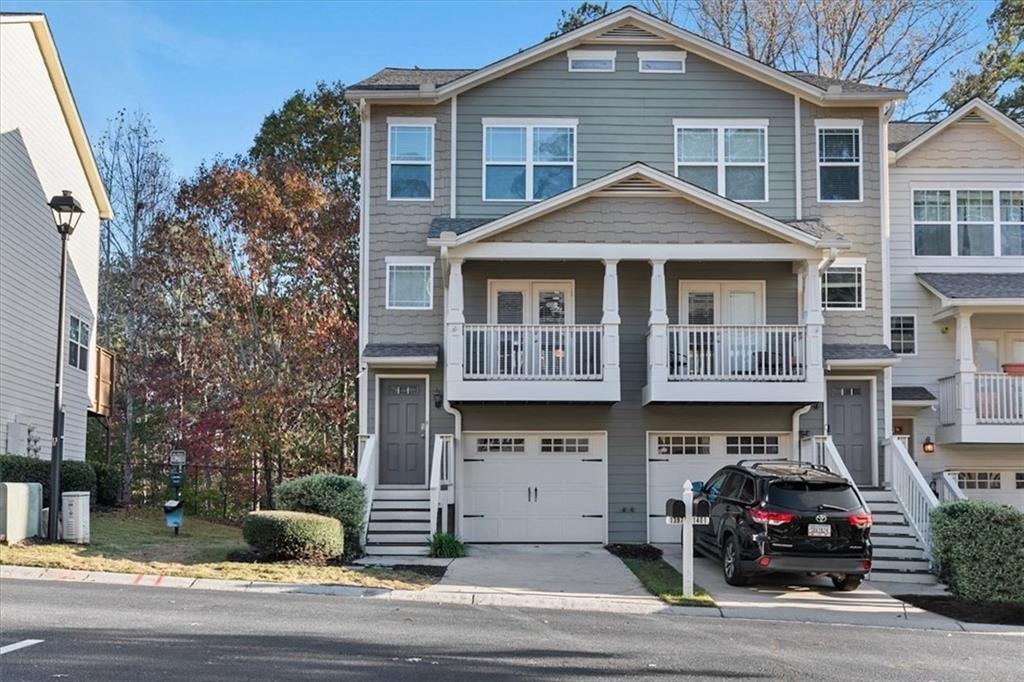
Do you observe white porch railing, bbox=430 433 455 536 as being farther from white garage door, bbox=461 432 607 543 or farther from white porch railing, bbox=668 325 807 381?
white porch railing, bbox=668 325 807 381

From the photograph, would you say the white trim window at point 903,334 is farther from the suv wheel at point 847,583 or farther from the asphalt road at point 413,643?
the asphalt road at point 413,643

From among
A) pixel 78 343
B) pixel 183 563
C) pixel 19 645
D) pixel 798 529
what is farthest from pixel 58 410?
pixel 798 529

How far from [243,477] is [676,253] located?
1666 cm

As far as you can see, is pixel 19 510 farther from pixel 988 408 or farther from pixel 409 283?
pixel 988 408

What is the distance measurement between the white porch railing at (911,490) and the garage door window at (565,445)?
554 cm

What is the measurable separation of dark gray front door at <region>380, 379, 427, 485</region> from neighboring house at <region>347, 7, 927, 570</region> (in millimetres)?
43

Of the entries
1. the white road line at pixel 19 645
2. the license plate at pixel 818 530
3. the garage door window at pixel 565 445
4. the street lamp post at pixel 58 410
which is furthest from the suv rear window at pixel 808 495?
the street lamp post at pixel 58 410

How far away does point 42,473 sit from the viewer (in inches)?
693

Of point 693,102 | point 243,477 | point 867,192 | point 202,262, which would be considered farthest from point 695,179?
point 243,477

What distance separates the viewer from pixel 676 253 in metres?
18.6

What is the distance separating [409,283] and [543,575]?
23.4 feet

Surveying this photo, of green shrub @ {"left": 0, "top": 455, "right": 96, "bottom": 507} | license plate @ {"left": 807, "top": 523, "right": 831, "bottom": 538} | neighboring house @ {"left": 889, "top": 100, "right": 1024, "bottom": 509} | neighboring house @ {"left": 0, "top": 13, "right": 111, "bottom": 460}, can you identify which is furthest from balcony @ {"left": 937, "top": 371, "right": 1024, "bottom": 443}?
neighboring house @ {"left": 0, "top": 13, "right": 111, "bottom": 460}

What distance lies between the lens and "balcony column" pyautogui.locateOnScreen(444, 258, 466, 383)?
60.0ft

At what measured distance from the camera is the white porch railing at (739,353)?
60.3 ft
